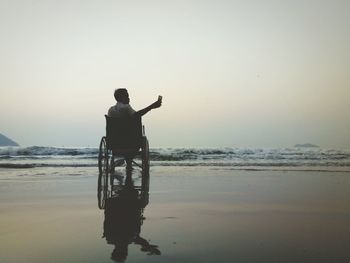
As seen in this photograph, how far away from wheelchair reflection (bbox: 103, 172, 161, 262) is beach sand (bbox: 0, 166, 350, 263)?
0.05 metres

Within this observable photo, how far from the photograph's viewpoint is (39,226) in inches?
138

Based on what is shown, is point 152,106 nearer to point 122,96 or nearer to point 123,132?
point 123,132

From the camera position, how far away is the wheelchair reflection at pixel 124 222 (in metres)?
2.68

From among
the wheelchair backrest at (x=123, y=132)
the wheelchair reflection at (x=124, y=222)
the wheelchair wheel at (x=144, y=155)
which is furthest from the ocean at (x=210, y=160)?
the wheelchair reflection at (x=124, y=222)

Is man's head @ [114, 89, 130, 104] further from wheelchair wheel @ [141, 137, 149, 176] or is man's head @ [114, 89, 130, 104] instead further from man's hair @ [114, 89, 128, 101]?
wheelchair wheel @ [141, 137, 149, 176]

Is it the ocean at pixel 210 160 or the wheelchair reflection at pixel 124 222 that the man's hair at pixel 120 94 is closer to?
the wheelchair reflection at pixel 124 222

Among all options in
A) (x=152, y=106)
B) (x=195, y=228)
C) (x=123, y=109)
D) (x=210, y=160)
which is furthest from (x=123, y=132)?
(x=210, y=160)

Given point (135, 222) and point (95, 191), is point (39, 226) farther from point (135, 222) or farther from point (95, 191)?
point (95, 191)

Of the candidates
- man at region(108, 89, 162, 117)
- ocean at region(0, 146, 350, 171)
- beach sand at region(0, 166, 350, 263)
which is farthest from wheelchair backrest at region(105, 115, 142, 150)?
ocean at region(0, 146, 350, 171)

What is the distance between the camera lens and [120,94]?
8.31m

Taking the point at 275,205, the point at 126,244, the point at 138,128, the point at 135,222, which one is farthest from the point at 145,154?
the point at 126,244

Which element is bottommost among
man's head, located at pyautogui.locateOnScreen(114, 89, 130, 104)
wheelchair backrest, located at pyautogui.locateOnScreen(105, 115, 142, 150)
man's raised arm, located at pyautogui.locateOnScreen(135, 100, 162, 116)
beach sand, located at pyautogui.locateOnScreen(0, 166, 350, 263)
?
beach sand, located at pyautogui.locateOnScreen(0, 166, 350, 263)

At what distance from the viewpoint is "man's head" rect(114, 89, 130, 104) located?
27.2 feet

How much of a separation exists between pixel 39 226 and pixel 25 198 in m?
2.26
